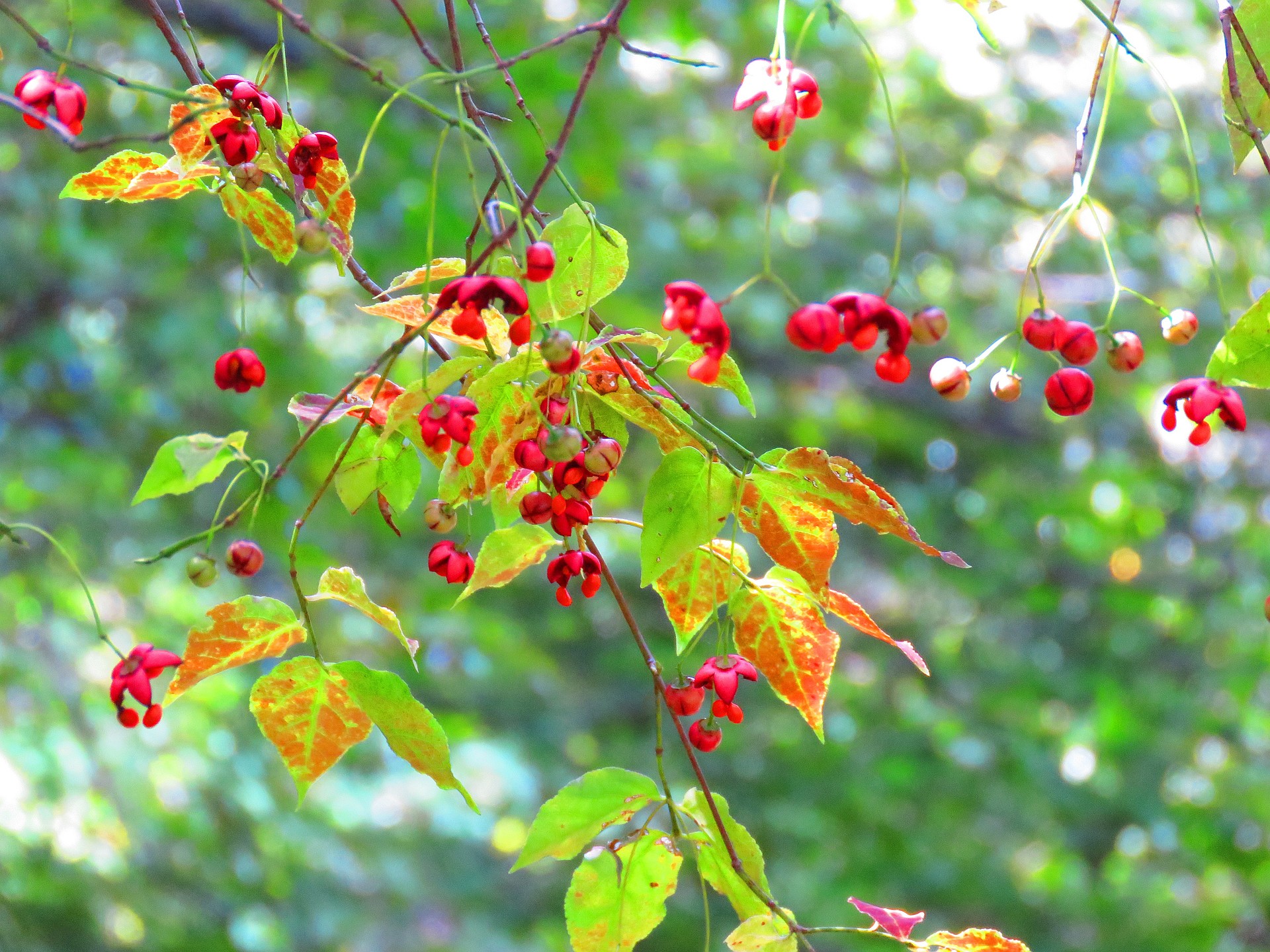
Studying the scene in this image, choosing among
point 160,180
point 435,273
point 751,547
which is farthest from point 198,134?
point 751,547

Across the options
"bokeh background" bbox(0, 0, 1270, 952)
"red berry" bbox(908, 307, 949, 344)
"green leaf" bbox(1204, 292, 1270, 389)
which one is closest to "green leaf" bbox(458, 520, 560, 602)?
"red berry" bbox(908, 307, 949, 344)

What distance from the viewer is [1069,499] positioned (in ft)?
11.1

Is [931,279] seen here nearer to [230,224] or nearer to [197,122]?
[230,224]

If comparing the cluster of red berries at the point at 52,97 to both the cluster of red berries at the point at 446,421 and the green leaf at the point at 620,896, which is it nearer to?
the cluster of red berries at the point at 446,421

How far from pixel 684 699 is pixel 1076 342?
0.90 ft

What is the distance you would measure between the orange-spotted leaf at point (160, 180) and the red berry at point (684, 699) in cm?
36

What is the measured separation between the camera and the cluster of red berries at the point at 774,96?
1.65ft

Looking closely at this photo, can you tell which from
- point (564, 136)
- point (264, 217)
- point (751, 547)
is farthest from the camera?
point (751, 547)

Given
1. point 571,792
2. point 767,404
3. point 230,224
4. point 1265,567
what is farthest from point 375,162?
point 1265,567

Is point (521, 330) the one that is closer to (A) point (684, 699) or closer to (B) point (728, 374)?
(B) point (728, 374)

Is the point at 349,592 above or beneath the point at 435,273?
beneath

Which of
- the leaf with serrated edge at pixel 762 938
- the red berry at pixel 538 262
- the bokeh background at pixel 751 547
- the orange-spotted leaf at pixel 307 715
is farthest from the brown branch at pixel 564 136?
the bokeh background at pixel 751 547

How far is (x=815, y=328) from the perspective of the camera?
49 cm

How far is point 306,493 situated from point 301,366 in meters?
0.30
